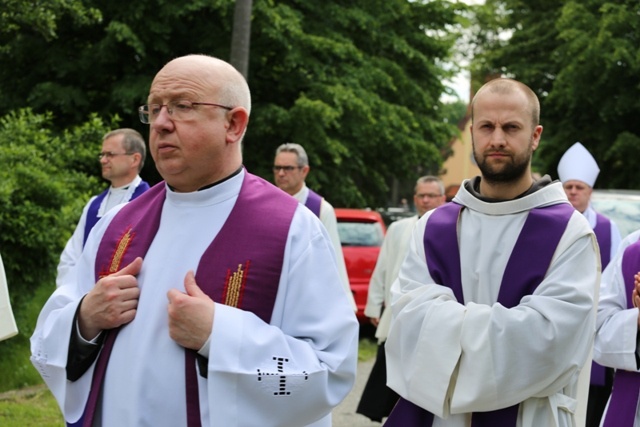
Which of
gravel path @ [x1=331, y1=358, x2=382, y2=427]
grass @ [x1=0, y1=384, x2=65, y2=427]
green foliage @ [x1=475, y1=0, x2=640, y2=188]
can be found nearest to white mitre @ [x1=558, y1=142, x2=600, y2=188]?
gravel path @ [x1=331, y1=358, x2=382, y2=427]

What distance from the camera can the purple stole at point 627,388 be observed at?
4883 mm

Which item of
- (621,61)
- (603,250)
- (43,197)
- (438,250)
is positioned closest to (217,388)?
(438,250)

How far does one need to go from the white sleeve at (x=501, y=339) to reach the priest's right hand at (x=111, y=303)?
1339 millimetres

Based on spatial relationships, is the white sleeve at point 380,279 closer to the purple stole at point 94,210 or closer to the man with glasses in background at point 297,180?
the man with glasses in background at point 297,180

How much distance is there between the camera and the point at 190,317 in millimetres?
2977

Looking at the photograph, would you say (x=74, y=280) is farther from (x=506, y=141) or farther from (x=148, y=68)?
(x=148, y=68)

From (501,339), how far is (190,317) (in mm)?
1403

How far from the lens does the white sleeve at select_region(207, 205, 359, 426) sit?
2.96m

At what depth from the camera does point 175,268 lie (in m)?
3.18

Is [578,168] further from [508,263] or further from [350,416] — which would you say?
[508,263]

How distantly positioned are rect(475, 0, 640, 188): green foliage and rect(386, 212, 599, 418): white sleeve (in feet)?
73.6

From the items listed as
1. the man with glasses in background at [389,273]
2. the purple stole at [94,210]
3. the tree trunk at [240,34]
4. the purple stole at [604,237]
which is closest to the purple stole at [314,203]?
the man with glasses in background at [389,273]

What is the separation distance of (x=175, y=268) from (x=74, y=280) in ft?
1.75

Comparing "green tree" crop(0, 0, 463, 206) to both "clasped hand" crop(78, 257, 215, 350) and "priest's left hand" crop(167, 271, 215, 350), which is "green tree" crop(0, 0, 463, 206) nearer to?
"clasped hand" crop(78, 257, 215, 350)
